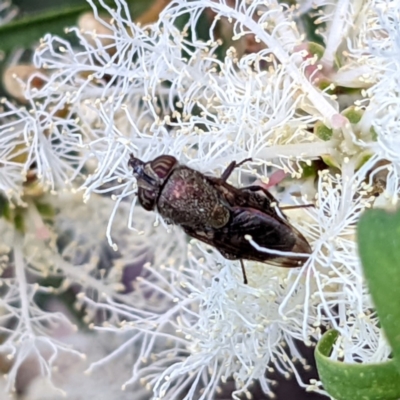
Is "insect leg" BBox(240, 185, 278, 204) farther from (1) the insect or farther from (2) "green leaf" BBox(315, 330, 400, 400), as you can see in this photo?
(2) "green leaf" BBox(315, 330, 400, 400)

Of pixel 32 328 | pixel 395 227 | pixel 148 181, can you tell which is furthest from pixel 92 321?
pixel 395 227

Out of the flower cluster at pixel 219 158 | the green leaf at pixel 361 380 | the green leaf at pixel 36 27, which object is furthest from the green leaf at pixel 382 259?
the green leaf at pixel 36 27

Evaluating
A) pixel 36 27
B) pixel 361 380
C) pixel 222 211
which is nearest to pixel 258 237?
pixel 222 211

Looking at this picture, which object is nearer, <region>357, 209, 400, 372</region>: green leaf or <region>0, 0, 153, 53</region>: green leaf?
<region>357, 209, 400, 372</region>: green leaf

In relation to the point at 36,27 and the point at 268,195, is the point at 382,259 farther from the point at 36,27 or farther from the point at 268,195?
the point at 36,27

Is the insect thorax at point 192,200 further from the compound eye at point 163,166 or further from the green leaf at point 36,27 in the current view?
the green leaf at point 36,27

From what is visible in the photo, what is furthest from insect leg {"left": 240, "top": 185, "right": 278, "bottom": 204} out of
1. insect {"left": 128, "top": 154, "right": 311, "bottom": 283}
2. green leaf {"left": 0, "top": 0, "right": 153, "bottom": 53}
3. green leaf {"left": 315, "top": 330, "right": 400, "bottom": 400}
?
green leaf {"left": 0, "top": 0, "right": 153, "bottom": 53}
